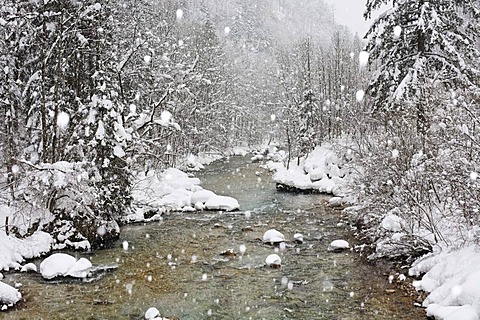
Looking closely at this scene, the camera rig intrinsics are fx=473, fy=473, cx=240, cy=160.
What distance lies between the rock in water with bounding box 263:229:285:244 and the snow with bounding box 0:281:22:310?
28.9 ft

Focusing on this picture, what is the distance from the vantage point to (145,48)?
2995cm

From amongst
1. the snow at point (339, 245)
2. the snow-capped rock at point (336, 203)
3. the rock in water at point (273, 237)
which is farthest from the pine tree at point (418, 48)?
the snow-capped rock at point (336, 203)

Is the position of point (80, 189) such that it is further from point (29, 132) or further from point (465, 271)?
point (465, 271)

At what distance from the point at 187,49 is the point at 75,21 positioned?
30.4 m

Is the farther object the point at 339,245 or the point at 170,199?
the point at 170,199

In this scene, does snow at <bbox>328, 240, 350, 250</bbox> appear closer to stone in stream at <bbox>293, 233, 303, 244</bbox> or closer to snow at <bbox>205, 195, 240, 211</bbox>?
stone in stream at <bbox>293, 233, 303, 244</bbox>

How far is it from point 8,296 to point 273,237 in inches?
364

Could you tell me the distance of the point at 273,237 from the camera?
17.5m

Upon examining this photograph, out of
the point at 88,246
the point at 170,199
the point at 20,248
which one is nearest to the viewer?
the point at 20,248

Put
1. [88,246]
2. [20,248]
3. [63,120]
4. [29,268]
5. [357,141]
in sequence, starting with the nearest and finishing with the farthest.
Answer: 1. [29,268]
2. [20,248]
3. [88,246]
4. [63,120]
5. [357,141]

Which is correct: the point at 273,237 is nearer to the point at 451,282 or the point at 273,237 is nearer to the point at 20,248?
the point at 451,282

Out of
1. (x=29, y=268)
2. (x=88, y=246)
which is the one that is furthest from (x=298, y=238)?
(x=29, y=268)

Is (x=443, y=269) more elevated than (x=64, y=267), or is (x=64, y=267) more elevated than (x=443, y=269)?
(x=443, y=269)

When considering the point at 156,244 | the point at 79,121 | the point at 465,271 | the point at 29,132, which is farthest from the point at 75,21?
the point at 465,271
